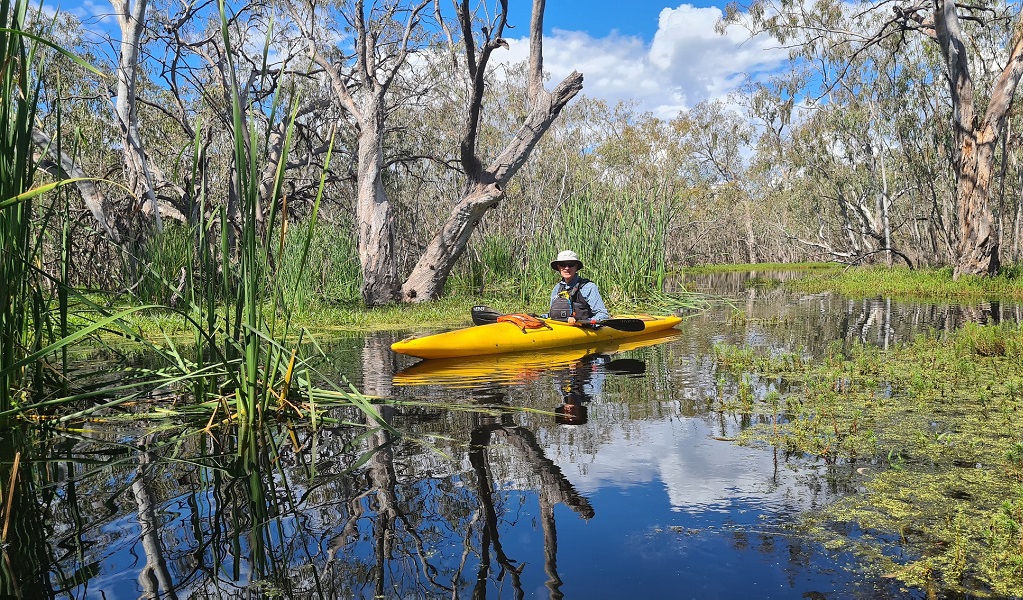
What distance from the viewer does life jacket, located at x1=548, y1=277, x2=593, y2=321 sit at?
8.09m

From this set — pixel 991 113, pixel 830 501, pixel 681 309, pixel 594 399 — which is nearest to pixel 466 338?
pixel 594 399

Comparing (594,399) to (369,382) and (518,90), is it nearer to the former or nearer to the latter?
(369,382)

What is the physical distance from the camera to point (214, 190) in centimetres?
2244

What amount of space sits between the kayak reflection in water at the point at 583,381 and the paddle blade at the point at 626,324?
76cm

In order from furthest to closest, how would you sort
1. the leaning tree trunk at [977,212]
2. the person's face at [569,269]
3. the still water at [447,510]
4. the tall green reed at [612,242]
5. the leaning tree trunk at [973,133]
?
1. the leaning tree trunk at [977,212]
2. the leaning tree trunk at [973,133]
3. the tall green reed at [612,242]
4. the person's face at [569,269]
5. the still water at [447,510]

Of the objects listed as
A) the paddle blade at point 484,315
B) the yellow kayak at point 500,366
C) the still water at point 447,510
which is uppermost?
the paddle blade at point 484,315

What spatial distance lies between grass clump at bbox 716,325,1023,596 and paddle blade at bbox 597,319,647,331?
1.65 m

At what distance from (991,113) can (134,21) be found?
1532cm

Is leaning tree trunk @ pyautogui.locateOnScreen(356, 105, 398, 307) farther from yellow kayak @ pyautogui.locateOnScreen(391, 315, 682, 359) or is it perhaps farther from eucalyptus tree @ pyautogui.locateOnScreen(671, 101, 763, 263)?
eucalyptus tree @ pyautogui.locateOnScreen(671, 101, 763, 263)

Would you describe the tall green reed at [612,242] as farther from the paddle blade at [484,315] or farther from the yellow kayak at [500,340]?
the paddle blade at [484,315]

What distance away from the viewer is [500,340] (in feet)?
23.0

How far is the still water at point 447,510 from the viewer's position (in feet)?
7.56

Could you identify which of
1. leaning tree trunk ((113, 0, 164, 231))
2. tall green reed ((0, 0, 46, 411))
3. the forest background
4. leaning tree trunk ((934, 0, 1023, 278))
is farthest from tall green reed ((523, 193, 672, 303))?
tall green reed ((0, 0, 46, 411))

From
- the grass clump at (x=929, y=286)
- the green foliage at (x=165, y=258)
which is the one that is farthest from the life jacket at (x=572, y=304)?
the grass clump at (x=929, y=286)
